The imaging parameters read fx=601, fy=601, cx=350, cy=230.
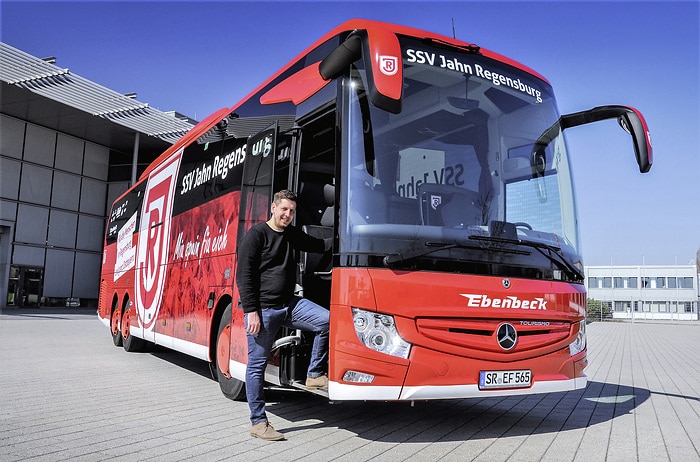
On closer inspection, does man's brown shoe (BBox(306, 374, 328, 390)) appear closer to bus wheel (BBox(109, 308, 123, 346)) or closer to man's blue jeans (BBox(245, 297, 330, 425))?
man's blue jeans (BBox(245, 297, 330, 425))

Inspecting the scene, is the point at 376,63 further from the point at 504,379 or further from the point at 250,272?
the point at 504,379

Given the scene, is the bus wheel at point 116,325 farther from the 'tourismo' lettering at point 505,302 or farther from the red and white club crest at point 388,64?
the red and white club crest at point 388,64

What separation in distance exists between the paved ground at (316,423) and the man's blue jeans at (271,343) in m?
0.33

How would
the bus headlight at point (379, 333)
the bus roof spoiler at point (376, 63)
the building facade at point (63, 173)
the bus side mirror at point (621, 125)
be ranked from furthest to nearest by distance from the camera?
the building facade at point (63, 173) → the bus side mirror at point (621, 125) → the bus headlight at point (379, 333) → the bus roof spoiler at point (376, 63)

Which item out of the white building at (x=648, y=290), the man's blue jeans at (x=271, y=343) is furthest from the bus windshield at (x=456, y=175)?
the white building at (x=648, y=290)

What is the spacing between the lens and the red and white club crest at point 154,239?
339 inches

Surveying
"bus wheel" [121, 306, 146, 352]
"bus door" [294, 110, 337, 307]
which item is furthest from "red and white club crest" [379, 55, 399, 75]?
"bus wheel" [121, 306, 146, 352]

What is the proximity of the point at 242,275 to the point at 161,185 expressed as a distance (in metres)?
5.38

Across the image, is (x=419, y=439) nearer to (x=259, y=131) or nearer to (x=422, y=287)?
(x=422, y=287)

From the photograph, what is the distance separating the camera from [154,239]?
9.16 m

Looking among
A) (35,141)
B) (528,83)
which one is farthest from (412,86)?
(35,141)

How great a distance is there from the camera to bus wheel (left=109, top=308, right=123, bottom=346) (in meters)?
11.4

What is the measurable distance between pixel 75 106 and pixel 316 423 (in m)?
27.0

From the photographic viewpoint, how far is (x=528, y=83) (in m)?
5.33
